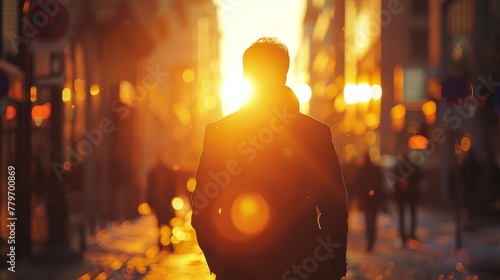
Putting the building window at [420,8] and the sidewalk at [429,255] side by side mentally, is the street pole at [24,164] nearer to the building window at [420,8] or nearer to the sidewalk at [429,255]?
the sidewalk at [429,255]

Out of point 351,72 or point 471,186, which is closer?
point 471,186

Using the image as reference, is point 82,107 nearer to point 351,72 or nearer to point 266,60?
point 266,60

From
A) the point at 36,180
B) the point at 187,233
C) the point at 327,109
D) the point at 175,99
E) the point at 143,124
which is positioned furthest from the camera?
the point at 327,109

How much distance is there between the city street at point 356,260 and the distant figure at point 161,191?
713 millimetres

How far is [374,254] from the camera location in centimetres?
1805

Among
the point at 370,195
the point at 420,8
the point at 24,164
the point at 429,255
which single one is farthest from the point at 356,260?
the point at 420,8

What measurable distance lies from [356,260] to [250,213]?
1269 centimetres

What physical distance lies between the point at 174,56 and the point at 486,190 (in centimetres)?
3905

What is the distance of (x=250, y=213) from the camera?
4250 mm

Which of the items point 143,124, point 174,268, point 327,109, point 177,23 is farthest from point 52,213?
point 327,109

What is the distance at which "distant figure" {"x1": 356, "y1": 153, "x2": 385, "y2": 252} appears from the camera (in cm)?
1889

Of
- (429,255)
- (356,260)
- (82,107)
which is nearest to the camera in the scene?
(356,260)

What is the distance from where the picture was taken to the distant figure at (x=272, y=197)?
14.0 feet

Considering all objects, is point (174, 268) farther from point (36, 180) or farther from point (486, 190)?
point (486, 190)
